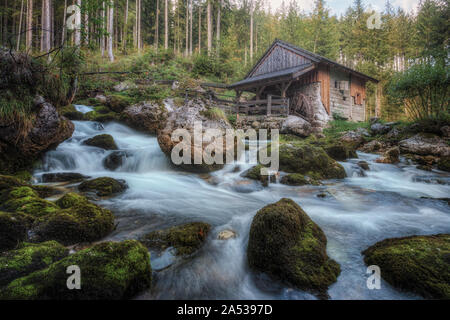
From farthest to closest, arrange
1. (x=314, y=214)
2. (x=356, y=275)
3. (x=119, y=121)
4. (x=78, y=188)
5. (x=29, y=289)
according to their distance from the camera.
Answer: (x=119, y=121)
(x=78, y=188)
(x=314, y=214)
(x=356, y=275)
(x=29, y=289)

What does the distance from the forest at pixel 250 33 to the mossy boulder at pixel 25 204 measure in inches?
716

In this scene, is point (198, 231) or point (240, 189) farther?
point (240, 189)

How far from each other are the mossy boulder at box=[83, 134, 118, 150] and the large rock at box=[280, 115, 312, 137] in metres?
9.92

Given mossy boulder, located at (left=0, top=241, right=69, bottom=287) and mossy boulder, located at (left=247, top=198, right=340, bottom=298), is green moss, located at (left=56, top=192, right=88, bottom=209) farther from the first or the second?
mossy boulder, located at (left=247, top=198, right=340, bottom=298)

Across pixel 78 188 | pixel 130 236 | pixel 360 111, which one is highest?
pixel 360 111

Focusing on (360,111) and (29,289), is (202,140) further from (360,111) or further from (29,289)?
(360,111)

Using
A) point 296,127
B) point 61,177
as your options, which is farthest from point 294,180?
point 296,127

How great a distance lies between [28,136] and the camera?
555 cm

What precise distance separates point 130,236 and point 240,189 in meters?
3.37

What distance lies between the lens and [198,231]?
3025 mm

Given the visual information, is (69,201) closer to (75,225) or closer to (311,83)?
(75,225)

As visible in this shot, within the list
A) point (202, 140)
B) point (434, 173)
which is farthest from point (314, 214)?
point (434, 173)

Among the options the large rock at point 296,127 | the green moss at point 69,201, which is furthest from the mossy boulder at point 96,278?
the large rock at point 296,127

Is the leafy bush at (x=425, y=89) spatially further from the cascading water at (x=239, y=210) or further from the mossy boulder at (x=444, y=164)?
the cascading water at (x=239, y=210)
